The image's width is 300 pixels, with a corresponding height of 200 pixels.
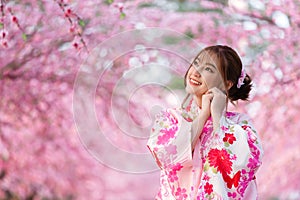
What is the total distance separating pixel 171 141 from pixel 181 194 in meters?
0.15

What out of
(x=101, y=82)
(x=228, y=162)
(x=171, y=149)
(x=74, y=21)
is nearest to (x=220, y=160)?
(x=228, y=162)

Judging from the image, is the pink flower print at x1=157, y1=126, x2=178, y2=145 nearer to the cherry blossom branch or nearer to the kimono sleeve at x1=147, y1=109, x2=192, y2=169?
the kimono sleeve at x1=147, y1=109, x2=192, y2=169

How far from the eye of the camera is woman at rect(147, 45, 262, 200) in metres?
1.50

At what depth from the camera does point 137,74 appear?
8.03 feet

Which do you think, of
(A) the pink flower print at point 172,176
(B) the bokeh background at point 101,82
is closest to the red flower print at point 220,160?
(A) the pink flower print at point 172,176

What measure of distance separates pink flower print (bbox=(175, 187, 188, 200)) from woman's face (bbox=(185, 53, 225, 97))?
0.25 meters

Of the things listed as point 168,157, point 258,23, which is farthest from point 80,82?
point 168,157

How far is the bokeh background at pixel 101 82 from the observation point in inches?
107

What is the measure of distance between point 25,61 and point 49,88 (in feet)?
0.58

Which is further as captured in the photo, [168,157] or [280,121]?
[280,121]

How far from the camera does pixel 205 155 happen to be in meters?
1.53

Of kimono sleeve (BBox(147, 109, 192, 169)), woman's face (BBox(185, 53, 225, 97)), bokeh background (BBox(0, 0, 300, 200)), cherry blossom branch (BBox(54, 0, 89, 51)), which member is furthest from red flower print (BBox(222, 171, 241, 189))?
cherry blossom branch (BBox(54, 0, 89, 51))

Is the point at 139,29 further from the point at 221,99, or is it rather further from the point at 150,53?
the point at 221,99

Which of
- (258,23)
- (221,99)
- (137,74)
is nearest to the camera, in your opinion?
(221,99)
